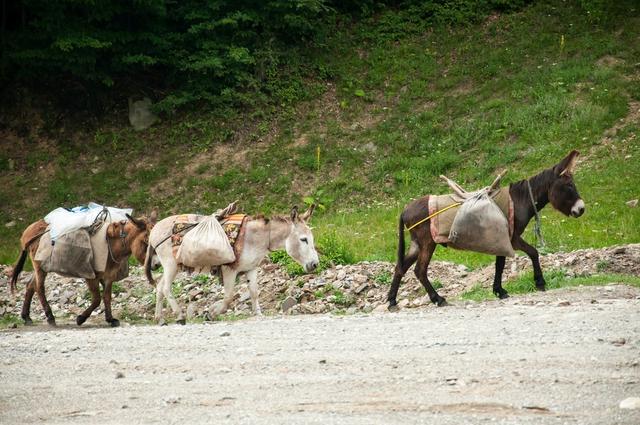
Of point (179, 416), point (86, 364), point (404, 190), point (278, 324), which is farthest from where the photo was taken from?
point (404, 190)

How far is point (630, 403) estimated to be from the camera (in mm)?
7484

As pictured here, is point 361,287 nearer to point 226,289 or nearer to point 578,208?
point 226,289

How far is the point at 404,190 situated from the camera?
24734 mm

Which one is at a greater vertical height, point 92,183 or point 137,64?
point 137,64

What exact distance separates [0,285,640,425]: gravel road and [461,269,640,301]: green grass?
2.30 m

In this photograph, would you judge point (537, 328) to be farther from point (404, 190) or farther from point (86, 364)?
point (404, 190)

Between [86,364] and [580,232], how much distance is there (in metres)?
11.9

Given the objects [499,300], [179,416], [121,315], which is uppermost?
[179,416]

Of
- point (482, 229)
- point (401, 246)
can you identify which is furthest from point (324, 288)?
point (482, 229)

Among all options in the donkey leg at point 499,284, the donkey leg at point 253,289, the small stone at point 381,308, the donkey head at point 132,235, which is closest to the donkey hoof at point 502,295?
the donkey leg at point 499,284

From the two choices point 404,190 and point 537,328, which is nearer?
point 537,328

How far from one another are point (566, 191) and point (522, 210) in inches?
28.8

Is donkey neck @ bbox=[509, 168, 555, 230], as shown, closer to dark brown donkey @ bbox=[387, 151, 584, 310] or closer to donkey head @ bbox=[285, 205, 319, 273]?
dark brown donkey @ bbox=[387, 151, 584, 310]

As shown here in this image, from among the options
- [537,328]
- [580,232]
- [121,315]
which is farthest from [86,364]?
[580,232]
